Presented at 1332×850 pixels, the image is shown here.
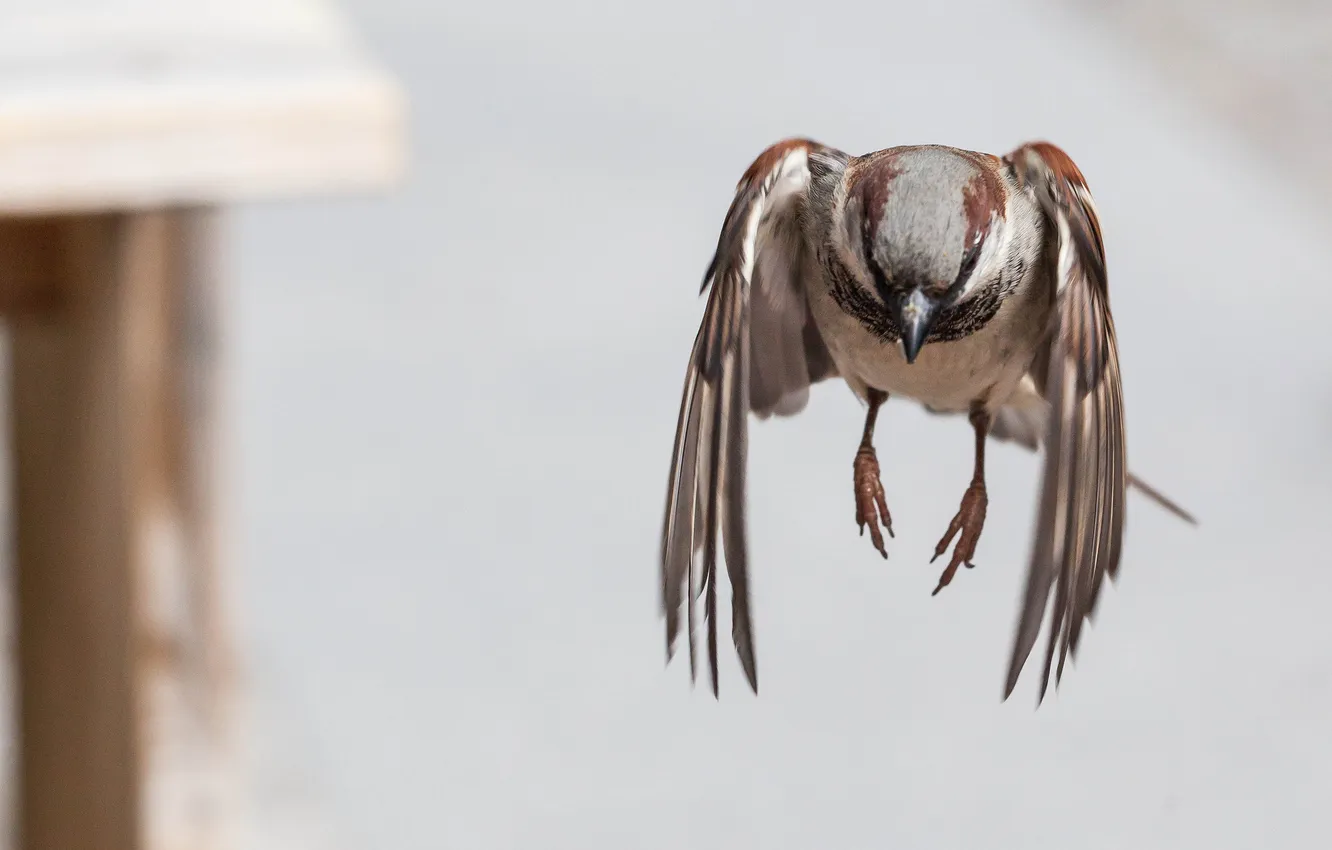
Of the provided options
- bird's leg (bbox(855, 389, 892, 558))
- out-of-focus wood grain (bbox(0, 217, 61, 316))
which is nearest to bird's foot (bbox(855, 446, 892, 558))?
bird's leg (bbox(855, 389, 892, 558))

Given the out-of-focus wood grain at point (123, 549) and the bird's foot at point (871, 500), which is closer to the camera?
the bird's foot at point (871, 500)

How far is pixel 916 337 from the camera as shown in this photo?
0.66 meters

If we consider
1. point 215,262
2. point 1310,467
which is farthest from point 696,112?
point 215,262

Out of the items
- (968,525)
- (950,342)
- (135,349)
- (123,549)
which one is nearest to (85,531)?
(123,549)

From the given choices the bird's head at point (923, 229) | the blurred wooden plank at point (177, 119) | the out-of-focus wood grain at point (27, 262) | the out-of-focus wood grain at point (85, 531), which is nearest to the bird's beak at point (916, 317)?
the bird's head at point (923, 229)

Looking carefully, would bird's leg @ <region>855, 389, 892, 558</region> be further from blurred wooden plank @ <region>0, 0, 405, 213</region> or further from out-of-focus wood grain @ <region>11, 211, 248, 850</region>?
out-of-focus wood grain @ <region>11, 211, 248, 850</region>

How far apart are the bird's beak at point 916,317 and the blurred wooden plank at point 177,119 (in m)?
0.70

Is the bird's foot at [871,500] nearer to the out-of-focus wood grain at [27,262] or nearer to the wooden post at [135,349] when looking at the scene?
the wooden post at [135,349]

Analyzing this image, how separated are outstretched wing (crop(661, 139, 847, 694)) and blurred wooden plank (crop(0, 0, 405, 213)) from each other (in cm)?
55

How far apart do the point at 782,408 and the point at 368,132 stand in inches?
23.8

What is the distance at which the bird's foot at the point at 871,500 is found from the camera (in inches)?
25.9

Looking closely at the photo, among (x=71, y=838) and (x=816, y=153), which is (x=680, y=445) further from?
(x=71, y=838)

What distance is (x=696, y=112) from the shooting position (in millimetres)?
4434

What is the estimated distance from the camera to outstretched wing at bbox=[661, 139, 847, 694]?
60 cm
